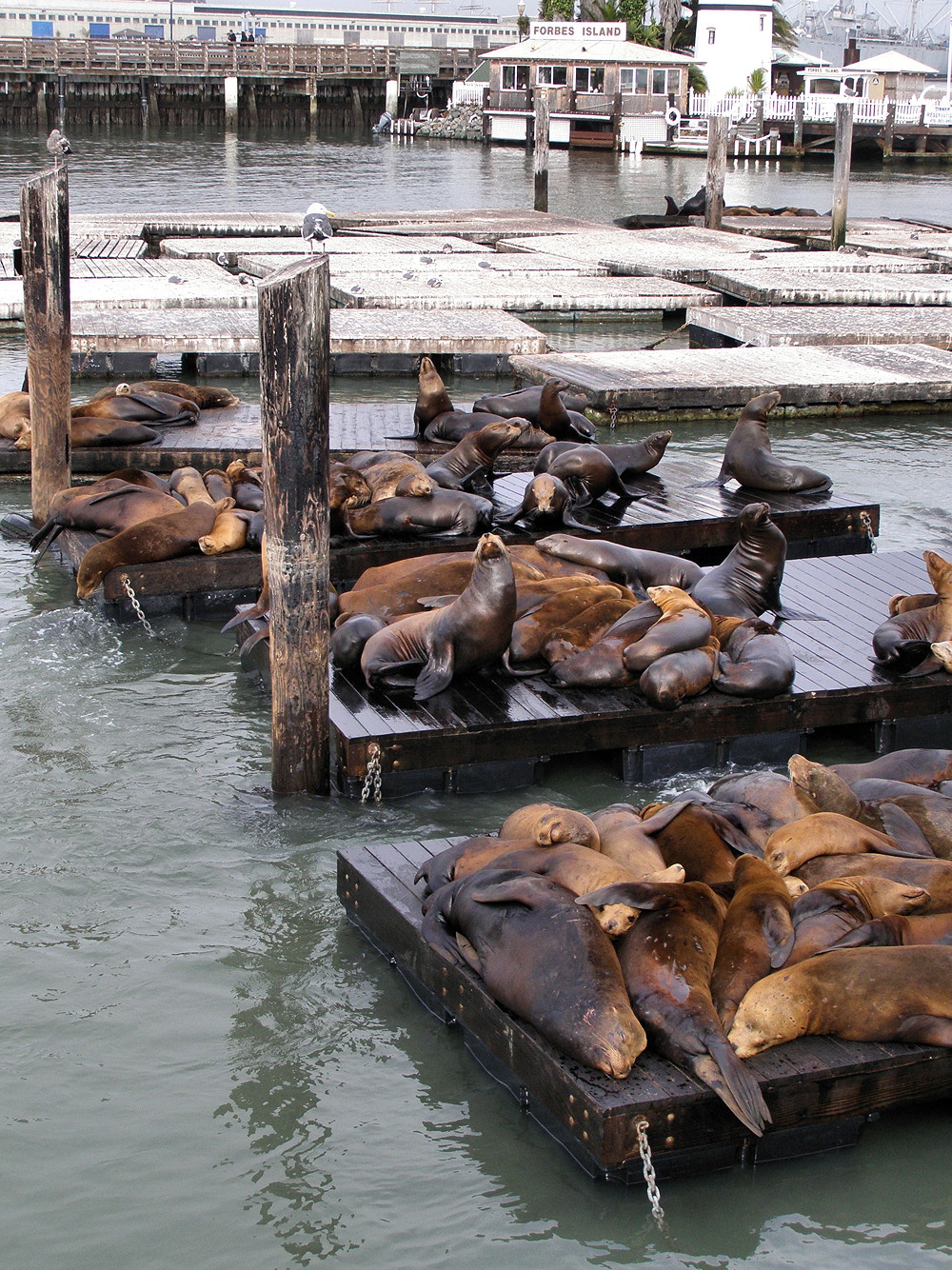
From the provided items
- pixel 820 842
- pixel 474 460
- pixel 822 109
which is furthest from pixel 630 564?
pixel 822 109

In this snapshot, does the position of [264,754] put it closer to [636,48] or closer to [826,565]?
[826,565]

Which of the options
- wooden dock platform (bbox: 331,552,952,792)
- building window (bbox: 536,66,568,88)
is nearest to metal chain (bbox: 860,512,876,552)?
wooden dock platform (bbox: 331,552,952,792)

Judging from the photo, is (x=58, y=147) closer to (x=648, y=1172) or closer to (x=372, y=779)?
(x=372, y=779)

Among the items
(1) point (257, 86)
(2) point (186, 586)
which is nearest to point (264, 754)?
(2) point (186, 586)

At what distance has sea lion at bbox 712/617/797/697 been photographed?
19.8 feet

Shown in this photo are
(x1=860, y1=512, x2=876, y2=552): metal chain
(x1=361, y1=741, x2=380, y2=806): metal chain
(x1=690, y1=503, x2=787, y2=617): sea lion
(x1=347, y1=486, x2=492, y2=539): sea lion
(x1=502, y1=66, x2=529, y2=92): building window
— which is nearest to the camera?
(x1=361, y1=741, x2=380, y2=806): metal chain

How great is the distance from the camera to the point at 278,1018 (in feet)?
14.0

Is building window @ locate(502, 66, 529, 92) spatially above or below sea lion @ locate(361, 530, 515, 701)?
above

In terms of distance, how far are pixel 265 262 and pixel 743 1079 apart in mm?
15079

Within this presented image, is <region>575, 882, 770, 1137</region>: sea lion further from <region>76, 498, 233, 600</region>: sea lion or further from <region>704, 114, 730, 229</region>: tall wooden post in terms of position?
<region>704, 114, 730, 229</region>: tall wooden post

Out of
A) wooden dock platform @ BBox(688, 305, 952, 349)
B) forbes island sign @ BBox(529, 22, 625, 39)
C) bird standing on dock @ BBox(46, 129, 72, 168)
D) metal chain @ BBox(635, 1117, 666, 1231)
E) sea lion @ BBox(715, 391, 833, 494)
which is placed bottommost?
metal chain @ BBox(635, 1117, 666, 1231)

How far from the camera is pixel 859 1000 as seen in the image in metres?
3.62

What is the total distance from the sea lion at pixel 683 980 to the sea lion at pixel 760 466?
5.32 m

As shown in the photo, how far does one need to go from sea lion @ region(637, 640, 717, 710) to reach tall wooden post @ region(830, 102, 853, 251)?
15425 millimetres
